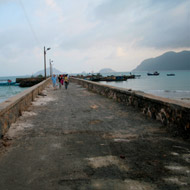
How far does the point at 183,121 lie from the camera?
4141mm

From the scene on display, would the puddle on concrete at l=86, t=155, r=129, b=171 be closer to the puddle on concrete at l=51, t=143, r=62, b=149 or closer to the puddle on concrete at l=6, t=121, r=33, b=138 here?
the puddle on concrete at l=51, t=143, r=62, b=149

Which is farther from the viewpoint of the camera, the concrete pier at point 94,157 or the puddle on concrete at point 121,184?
the concrete pier at point 94,157

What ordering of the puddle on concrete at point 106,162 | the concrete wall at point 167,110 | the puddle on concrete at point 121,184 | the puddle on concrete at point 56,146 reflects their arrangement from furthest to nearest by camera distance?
the concrete wall at point 167,110, the puddle on concrete at point 56,146, the puddle on concrete at point 106,162, the puddle on concrete at point 121,184

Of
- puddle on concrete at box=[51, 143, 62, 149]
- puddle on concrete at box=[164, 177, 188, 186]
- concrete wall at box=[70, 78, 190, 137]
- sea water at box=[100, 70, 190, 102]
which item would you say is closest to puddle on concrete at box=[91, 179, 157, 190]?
puddle on concrete at box=[164, 177, 188, 186]

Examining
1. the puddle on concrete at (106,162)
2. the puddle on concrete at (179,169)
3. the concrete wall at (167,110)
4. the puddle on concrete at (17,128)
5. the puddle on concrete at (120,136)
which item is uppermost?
the concrete wall at (167,110)

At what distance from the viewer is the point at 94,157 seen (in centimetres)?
325

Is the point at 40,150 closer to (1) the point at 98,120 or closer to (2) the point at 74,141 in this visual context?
(2) the point at 74,141

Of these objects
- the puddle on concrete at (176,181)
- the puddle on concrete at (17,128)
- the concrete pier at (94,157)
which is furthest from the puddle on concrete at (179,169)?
the puddle on concrete at (17,128)

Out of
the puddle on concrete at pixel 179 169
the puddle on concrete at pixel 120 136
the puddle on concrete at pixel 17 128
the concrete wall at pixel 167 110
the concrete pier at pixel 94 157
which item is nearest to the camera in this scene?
the concrete pier at pixel 94 157

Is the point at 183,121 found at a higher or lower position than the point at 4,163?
higher

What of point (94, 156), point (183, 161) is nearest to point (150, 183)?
point (183, 161)

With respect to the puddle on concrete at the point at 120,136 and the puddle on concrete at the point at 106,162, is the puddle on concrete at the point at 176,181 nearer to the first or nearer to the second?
the puddle on concrete at the point at 106,162

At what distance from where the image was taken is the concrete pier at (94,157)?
8.16 feet

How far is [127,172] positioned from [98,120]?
323cm
